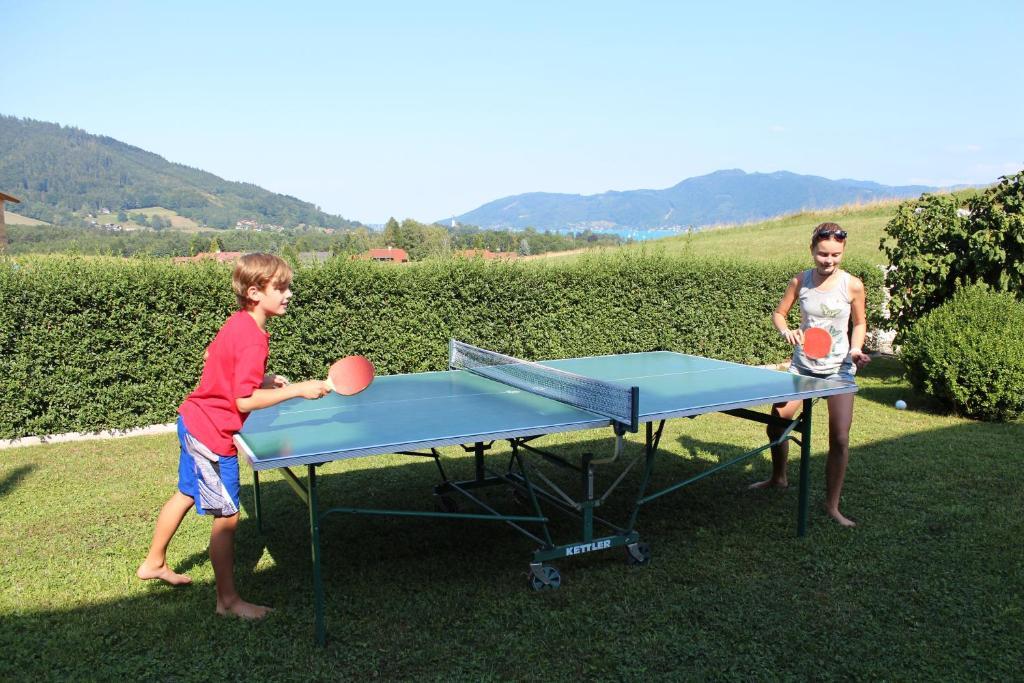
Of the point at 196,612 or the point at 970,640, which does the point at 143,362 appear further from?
the point at 970,640

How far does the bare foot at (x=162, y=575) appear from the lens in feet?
12.0

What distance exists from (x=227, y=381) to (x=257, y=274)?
1.56 ft

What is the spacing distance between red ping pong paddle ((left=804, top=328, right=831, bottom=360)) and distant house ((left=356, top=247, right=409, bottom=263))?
520cm

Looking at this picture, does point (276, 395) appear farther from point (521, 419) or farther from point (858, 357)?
point (858, 357)

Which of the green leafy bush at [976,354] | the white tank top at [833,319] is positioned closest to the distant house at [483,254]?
the green leafy bush at [976,354]

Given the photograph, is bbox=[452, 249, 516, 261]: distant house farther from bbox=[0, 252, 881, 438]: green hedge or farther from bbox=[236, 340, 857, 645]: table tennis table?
bbox=[236, 340, 857, 645]: table tennis table

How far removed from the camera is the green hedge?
6.97m

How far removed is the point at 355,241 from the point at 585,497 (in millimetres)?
5800

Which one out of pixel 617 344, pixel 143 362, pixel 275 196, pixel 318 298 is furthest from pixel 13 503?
pixel 275 196

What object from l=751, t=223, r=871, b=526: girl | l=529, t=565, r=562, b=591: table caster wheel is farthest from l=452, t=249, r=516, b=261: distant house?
l=529, t=565, r=562, b=591: table caster wheel

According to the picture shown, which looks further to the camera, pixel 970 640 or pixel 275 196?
pixel 275 196

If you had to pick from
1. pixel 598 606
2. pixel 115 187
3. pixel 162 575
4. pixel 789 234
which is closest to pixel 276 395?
pixel 162 575

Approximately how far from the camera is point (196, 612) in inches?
138

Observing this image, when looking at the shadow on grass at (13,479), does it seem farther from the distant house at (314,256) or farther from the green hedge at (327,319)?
the distant house at (314,256)
